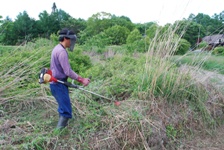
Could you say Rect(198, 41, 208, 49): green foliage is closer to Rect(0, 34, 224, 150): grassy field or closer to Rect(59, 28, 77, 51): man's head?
Rect(0, 34, 224, 150): grassy field

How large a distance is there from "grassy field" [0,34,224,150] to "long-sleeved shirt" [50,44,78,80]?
74 centimetres

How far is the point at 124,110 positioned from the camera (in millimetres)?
3264

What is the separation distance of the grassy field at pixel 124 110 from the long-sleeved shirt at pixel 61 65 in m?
0.74

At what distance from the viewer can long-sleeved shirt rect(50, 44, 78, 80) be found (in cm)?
265

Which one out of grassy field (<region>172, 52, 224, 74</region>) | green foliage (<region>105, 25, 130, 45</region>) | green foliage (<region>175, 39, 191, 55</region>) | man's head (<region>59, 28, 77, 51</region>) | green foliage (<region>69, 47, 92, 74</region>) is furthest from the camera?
green foliage (<region>105, 25, 130, 45</region>)

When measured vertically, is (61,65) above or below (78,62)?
above

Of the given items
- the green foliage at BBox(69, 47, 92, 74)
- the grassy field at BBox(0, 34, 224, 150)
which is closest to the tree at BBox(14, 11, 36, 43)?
the green foliage at BBox(69, 47, 92, 74)

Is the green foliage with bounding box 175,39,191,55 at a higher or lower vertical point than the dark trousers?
higher

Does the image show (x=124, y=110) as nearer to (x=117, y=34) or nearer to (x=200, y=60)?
(x=200, y=60)

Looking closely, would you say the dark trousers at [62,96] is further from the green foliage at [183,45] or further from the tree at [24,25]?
the tree at [24,25]

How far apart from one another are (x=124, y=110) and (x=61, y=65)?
46.8 inches

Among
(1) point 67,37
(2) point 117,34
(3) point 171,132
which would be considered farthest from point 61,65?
(2) point 117,34

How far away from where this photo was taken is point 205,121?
3.77 meters

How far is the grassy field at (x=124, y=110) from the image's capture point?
9.17ft
